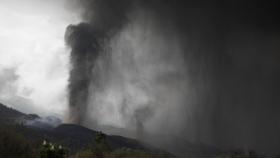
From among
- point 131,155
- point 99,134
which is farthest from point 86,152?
point 131,155

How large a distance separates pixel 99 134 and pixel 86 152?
12.1 metres

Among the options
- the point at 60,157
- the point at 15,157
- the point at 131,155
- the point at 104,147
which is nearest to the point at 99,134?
the point at 104,147

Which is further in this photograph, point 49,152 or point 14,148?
point 14,148

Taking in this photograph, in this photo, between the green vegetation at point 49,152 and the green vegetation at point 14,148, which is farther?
the green vegetation at point 14,148

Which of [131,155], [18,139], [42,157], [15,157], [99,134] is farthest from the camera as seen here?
[131,155]

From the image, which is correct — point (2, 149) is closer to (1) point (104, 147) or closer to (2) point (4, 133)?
(2) point (4, 133)

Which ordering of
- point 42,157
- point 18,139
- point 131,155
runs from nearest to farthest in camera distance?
point 42,157 < point 18,139 < point 131,155

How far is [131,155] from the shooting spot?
152 metres

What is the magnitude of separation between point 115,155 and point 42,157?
73.6 m

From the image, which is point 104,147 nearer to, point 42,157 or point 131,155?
point 131,155

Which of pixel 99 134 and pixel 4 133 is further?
pixel 99 134

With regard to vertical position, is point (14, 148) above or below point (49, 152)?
above

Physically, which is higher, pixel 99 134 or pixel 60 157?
pixel 99 134

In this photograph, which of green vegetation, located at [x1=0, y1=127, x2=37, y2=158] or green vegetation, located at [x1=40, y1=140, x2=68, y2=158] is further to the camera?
green vegetation, located at [x1=0, y1=127, x2=37, y2=158]
